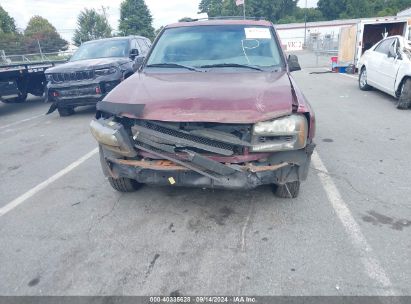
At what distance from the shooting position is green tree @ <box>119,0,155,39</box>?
204 ft

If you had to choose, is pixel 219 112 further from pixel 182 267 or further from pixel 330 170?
pixel 330 170

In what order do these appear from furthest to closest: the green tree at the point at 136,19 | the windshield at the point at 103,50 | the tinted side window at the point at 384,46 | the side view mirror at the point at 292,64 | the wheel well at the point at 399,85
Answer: the green tree at the point at 136,19
the windshield at the point at 103,50
the tinted side window at the point at 384,46
the wheel well at the point at 399,85
the side view mirror at the point at 292,64

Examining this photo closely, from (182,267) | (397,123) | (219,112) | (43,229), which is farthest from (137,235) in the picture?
(397,123)

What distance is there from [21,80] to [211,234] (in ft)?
29.9

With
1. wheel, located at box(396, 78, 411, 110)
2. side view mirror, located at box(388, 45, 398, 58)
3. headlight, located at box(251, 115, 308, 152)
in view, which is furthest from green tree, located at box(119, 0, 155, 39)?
headlight, located at box(251, 115, 308, 152)

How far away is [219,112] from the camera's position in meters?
2.64

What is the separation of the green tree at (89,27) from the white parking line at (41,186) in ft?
190

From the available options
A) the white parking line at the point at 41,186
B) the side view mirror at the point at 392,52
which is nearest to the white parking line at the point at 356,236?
the white parking line at the point at 41,186

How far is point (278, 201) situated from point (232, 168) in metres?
0.93

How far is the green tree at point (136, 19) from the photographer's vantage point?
204 ft

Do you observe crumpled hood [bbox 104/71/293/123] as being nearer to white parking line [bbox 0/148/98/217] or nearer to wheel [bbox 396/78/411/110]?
white parking line [bbox 0/148/98/217]

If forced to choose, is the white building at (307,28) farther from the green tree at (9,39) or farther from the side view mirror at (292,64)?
the side view mirror at (292,64)

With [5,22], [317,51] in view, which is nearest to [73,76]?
[317,51]

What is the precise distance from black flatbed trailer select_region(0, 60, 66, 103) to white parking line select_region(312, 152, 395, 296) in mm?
8554
